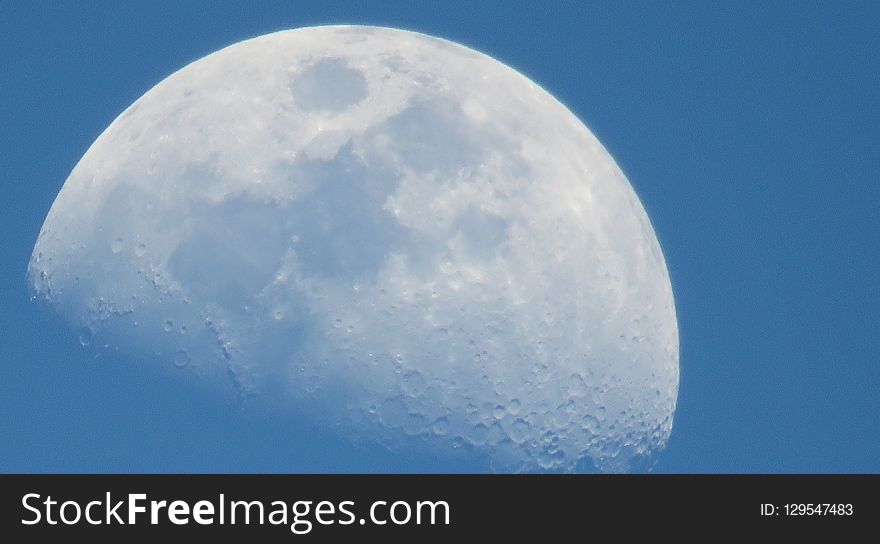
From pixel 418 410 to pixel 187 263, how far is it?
2.07m

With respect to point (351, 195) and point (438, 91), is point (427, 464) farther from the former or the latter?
point (438, 91)

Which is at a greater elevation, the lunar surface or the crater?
the crater

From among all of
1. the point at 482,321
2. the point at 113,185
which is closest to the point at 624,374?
the point at 482,321

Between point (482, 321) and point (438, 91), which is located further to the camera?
point (438, 91)

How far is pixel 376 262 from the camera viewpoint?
9.14 meters

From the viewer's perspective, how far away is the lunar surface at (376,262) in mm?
9070

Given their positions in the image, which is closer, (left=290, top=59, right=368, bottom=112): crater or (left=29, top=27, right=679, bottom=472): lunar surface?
(left=29, top=27, right=679, bottom=472): lunar surface

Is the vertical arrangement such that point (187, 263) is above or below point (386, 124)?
below

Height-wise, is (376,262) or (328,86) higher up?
(328,86)

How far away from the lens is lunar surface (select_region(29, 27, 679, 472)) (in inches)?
357

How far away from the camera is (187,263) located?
9227mm

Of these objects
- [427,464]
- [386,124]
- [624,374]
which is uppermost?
[386,124]

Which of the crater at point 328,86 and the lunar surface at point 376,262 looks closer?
the lunar surface at point 376,262

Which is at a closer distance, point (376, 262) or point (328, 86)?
point (376, 262)
